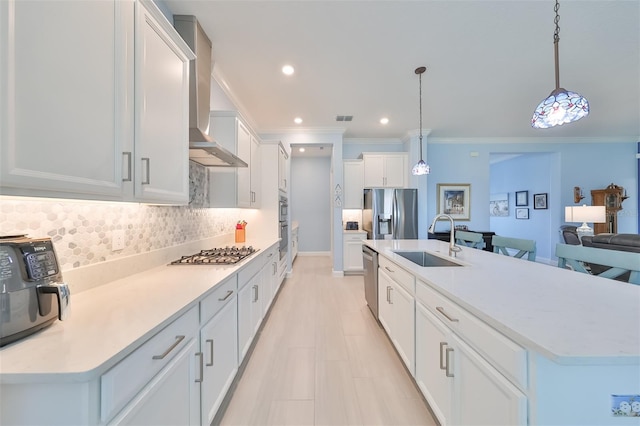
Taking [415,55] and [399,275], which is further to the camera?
[415,55]

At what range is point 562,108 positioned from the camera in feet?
5.34

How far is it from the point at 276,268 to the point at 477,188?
4.94m

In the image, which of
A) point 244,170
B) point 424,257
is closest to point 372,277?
point 424,257

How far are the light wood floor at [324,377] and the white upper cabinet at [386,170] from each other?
283 cm

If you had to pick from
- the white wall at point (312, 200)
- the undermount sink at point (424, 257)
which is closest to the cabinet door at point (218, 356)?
the undermount sink at point (424, 257)

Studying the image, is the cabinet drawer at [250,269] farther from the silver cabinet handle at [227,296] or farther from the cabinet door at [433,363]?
the cabinet door at [433,363]

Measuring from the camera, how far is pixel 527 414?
75cm

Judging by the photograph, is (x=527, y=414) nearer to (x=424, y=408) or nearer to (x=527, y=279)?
(x=527, y=279)

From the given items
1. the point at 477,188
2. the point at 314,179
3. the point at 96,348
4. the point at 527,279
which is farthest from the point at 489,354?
the point at 314,179

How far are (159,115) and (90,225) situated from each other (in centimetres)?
68

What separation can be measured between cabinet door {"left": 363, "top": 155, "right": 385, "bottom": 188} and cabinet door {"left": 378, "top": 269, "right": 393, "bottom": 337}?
2.86 metres

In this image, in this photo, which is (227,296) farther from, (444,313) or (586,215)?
(586,215)

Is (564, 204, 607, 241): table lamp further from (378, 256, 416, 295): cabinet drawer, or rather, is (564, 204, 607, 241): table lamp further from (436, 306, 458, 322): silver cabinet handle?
(436, 306, 458, 322): silver cabinet handle

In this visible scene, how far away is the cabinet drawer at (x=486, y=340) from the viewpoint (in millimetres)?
759
